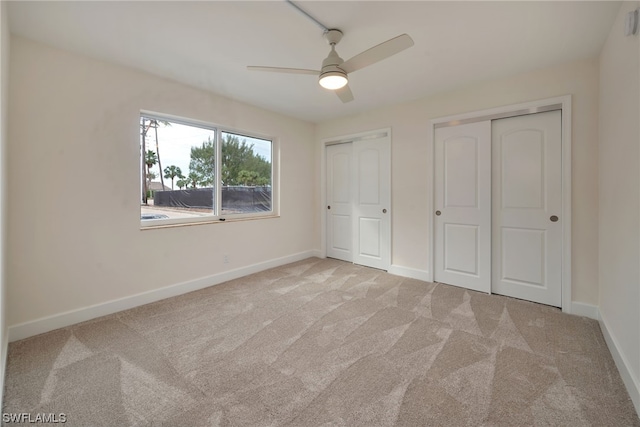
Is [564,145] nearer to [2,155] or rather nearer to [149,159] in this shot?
[149,159]

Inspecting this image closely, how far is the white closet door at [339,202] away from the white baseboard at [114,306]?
1.42m

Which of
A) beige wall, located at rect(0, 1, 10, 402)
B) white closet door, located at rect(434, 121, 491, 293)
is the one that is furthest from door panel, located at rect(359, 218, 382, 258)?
beige wall, located at rect(0, 1, 10, 402)

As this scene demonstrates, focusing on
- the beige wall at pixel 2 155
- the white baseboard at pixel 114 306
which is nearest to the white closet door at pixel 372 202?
the white baseboard at pixel 114 306

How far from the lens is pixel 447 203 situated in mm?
3404

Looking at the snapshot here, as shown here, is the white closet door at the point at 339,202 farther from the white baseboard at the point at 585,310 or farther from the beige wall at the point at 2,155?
the beige wall at the point at 2,155

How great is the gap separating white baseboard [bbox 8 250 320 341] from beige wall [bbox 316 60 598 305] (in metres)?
2.31

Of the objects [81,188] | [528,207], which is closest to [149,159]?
[81,188]

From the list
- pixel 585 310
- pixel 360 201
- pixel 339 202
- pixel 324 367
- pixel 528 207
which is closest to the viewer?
pixel 324 367

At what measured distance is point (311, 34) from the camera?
7.04ft

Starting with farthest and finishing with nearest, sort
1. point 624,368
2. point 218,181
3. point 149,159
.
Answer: point 218,181 < point 149,159 < point 624,368

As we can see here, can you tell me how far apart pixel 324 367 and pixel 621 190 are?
241 cm

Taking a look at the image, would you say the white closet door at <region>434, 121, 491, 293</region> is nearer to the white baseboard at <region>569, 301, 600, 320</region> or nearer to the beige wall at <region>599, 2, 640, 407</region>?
the white baseboard at <region>569, 301, 600, 320</region>

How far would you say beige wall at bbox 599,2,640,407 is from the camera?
63.5 inches

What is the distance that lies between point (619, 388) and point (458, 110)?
9.35 ft
